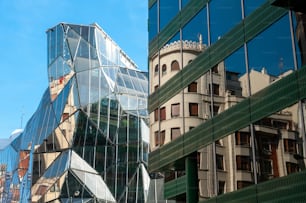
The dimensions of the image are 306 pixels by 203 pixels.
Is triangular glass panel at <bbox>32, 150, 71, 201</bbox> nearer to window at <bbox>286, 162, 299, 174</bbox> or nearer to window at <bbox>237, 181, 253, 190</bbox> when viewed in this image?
window at <bbox>237, 181, 253, 190</bbox>

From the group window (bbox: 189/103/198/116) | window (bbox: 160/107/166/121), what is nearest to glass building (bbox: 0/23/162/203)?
window (bbox: 160/107/166/121)

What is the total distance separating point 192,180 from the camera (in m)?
25.1

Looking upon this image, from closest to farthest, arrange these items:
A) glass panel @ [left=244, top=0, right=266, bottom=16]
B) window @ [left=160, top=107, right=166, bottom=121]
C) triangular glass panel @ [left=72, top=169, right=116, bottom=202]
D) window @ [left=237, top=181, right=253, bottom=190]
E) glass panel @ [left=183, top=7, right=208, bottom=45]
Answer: window @ [left=237, top=181, right=253, bottom=190] → glass panel @ [left=244, top=0, right=266, bottom=16] → glass panel @ [left=183, top=7, right=208, bottom=45] → window @ [left=160, top=107, right=166, bottom=121] → triangular glass panel @ [left=72, top=169, right=116, bottom=202]

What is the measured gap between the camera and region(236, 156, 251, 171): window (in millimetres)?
19631

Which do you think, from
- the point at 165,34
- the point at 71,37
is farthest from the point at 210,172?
the point at 71,37

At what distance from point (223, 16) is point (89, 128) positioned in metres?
30.7

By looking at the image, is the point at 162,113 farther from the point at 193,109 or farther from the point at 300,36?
the point at 300,36

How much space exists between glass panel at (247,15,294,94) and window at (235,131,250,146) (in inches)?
66.4

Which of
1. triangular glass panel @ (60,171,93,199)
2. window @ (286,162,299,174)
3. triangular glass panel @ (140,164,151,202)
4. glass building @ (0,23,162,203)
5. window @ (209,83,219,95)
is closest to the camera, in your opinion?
window @ (286,162,299,174)

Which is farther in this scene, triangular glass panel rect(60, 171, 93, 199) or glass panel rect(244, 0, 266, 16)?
triangular glass panel rect(60, 171, 93, 199)

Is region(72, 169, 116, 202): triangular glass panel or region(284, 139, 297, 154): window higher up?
region(72, 169, 116, 202): triangular glass panel

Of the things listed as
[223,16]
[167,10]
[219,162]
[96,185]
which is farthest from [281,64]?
[96,185]

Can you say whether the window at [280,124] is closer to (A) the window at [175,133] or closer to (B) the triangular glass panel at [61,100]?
(A) the window at [175,133]

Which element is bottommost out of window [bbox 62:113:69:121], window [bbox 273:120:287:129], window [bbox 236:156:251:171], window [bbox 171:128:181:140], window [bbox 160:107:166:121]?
window [bbox 236:156:251:171]
